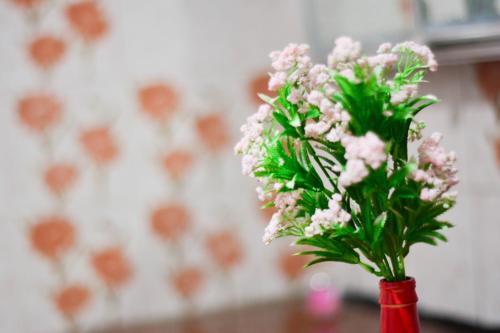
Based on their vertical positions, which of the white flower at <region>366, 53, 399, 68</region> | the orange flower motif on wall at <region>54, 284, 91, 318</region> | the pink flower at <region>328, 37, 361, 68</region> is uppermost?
the pink flower at <region>328, 37, 361, 68</region>

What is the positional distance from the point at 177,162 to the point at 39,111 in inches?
27.0

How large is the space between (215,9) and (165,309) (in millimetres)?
1477

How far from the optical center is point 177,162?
356 cm

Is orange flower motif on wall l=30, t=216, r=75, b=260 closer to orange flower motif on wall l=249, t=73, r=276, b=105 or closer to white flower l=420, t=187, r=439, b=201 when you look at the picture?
orange flower motif on wall l=249, t=73, r=276, b=105

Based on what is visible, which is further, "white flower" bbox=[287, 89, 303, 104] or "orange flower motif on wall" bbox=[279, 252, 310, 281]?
"orange flower motif on wall" bbox=[279, 252, 310, 281]

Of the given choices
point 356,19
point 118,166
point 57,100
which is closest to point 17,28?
point 57,100

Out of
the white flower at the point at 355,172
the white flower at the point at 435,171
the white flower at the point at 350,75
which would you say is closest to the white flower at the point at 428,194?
the white flower at the point at 435,171

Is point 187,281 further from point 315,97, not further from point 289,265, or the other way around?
point 315,97

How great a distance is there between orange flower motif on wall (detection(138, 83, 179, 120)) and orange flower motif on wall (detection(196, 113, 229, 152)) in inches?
6.4

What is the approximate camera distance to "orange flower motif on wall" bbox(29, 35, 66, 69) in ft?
10.9

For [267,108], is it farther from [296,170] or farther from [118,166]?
[118,166]

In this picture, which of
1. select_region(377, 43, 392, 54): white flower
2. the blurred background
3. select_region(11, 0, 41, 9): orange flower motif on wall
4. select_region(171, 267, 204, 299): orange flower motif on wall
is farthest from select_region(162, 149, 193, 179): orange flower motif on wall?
select_region(377, 43, 392, 54): white flower

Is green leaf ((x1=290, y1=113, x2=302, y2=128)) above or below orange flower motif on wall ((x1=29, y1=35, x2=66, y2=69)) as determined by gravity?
below

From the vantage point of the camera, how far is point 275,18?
147 inches
